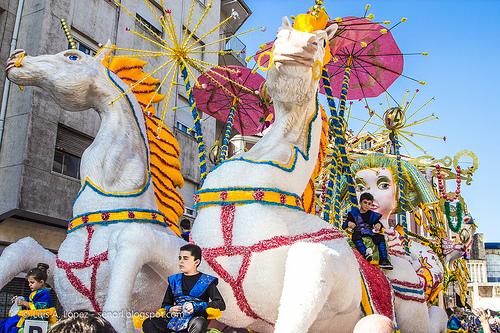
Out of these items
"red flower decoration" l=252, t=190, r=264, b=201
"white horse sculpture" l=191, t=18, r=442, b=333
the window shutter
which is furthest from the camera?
the window shutter

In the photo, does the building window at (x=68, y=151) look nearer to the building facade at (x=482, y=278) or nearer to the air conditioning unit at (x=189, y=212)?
the air conditioning unit at (x=189, y=212)

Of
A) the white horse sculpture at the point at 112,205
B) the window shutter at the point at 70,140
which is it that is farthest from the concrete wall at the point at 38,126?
the white horse sculpture at the point at 112,205

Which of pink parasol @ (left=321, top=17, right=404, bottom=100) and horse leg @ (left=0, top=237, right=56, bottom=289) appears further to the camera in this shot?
pink parasol @ (left=321, top=17, right=404, bottom=100)

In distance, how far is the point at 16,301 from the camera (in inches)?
158

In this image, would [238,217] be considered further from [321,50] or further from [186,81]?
[186,81]

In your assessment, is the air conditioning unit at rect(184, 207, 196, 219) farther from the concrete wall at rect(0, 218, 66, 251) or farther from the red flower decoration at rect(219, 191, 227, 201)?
the red flower decoration at rect(219, 191, 227, 201)

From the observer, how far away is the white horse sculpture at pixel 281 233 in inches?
100

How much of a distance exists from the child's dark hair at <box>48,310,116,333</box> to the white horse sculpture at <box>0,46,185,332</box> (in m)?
1.64

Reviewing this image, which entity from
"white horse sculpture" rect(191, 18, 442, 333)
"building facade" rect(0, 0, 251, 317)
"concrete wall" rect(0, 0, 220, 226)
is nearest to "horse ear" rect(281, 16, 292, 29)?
"white horse sculpture" rect(191, 18, 442, 333)

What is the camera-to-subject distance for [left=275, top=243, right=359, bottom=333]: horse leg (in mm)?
2412

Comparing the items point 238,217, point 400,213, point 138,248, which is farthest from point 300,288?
point 400,213

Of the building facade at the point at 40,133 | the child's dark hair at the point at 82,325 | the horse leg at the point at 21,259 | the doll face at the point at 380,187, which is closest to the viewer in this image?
the child's dark hair at the point at 82,325

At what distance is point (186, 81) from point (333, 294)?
2563mm

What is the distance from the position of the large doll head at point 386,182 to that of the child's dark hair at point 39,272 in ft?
9.45
